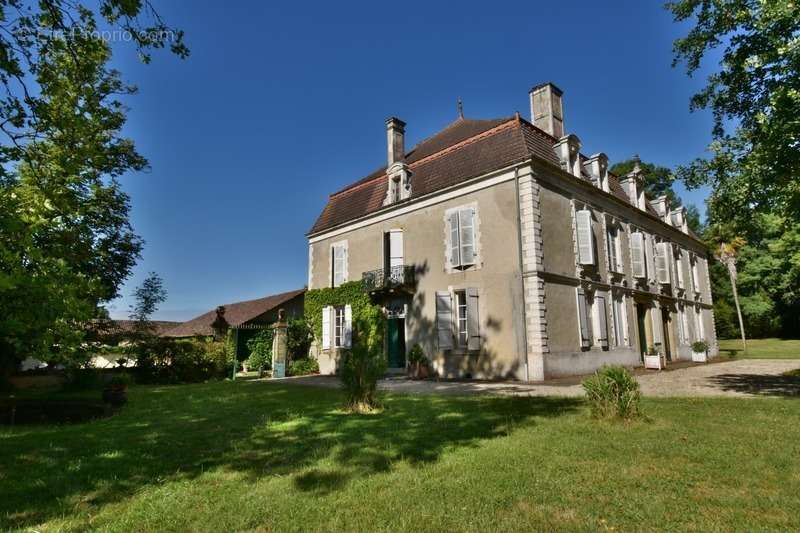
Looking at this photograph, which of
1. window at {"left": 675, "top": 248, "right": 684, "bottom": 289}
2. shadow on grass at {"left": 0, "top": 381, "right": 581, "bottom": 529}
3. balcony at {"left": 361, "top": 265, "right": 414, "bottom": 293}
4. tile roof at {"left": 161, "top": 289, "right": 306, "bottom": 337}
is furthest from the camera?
tile roof at {"left": 161, "top": 289, "right": 306, "bottom": 337}

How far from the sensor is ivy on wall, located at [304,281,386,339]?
17598mm

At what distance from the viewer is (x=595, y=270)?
16500mm

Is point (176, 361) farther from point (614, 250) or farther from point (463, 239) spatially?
point (614, 250)

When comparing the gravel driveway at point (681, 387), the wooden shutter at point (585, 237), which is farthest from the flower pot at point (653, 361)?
the wooden shutter at point (585, 237)

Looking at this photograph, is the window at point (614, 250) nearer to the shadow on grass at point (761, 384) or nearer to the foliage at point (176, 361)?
the shadow on grass at point (761, 384)

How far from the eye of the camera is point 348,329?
18328 mm

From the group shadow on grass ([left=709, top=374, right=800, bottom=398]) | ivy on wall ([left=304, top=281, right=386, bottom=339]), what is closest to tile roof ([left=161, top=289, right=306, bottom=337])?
ivy on wall ([left=304, top=281, right=386, bottom=339])

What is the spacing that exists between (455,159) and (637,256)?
8.85 metres

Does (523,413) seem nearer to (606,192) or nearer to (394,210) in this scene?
(394,210)

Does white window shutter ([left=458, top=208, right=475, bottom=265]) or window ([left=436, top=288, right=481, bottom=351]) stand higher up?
white window shutter ([left=458, top=208, right=475, bottom=265])

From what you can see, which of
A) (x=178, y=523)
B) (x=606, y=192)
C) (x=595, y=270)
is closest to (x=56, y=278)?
(x=178, y=523)

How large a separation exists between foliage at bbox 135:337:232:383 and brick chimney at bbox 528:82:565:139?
614 inches

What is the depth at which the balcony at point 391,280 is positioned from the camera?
16781mm

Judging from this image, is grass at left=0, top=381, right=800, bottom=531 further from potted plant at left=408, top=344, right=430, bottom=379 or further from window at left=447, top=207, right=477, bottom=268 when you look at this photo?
window at left=447, top=207, right=477, bottom=268
